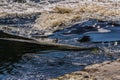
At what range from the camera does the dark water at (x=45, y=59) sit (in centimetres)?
712

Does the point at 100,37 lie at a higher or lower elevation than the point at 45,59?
higher

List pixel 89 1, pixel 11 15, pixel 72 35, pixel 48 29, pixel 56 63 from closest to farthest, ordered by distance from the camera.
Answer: pixel 56 63 → pixel 72 35 → pixel 48 29 → pixel 11 15 → pixel 89 1

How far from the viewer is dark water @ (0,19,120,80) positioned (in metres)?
7.12

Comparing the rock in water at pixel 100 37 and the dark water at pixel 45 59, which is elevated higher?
the rock in water at pixel 100 37

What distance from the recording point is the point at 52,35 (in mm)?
10523

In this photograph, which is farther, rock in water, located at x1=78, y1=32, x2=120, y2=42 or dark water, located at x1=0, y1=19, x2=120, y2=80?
rock in water, located at x1=78, y1=32, x2=120, y2=42

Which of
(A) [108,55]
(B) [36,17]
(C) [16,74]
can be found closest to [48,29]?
(B) [36,17]

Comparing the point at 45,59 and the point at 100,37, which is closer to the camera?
the point at 45,59

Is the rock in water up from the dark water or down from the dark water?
up

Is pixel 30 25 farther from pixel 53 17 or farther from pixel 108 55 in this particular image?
pixel 108 55

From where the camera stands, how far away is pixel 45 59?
802 centimetres

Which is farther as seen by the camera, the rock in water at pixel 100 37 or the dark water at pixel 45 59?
the rock in water at pixel 100 37

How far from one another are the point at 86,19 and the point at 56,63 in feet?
13.3

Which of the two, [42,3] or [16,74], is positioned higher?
[42,3]
